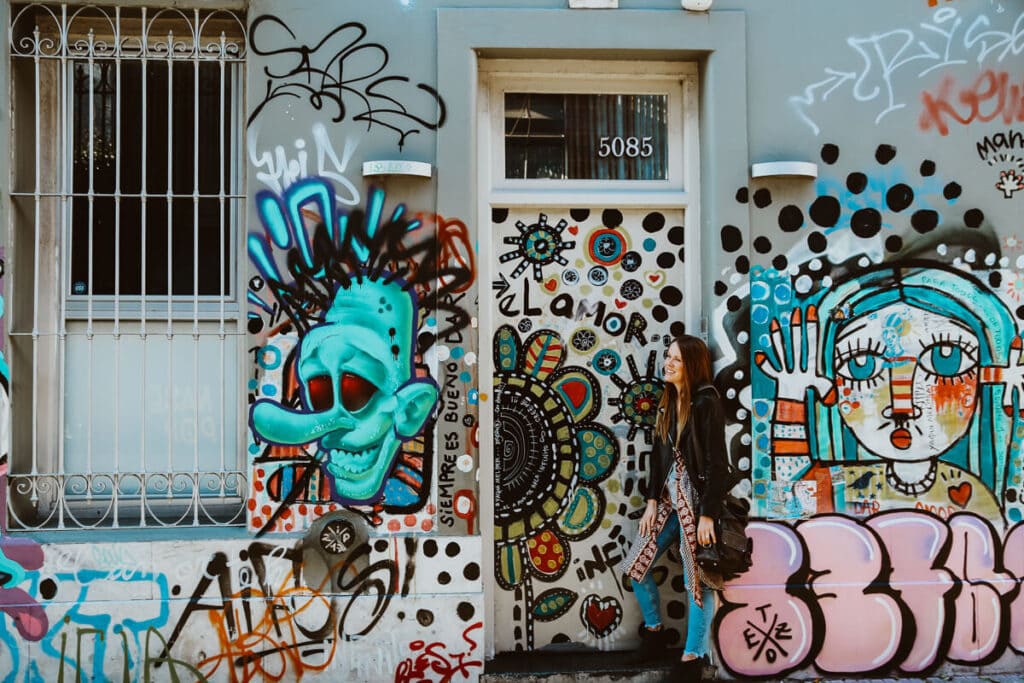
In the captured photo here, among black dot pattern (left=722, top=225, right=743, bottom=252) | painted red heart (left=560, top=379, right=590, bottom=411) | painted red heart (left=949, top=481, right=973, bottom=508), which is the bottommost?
painted red heart (left=949, top=481, right=973, bottom=508)

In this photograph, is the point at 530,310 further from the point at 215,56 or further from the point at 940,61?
the point at 940,61

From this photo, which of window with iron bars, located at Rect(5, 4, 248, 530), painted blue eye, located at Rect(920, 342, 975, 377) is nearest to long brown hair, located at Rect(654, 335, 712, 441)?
painted blue eye, located at Rect(920, 342, 975, 377)

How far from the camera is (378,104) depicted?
16.8 feet

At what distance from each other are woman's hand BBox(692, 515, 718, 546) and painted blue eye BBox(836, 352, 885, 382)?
1127mm

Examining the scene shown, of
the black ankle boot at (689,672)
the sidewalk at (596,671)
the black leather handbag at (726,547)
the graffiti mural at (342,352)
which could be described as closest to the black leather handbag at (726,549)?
the black leather handbag at (726,547)

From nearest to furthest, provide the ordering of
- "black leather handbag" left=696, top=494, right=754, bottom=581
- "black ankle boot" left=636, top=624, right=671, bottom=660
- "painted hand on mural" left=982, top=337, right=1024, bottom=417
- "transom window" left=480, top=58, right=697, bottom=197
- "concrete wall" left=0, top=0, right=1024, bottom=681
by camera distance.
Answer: "black leather handbag" left=696, top=494, right=754, bottom=581
"concrete wall" left=0, top=0, right=1024, bottom=681
"black ankle boot" left=636, top=624, right=671, bottom=660
"painted hand on mural" left=982, top=337, right=1024, bottom=417
"transom window" left=480, top=58, right=697, bottom=197

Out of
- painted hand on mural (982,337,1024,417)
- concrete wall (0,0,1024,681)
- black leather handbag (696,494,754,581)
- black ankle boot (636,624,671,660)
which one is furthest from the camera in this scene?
painted hand on mural (982,337,1024,417)

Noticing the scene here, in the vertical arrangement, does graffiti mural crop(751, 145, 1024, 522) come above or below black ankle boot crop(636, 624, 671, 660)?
above

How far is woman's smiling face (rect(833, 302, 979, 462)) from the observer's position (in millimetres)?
5270

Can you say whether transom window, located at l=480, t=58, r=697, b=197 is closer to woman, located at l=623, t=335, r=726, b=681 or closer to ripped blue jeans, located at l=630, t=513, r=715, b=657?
woman, located at l=623, t=335, r=726, b=681

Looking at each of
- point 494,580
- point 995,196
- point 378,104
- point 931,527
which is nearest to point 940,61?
point 995,196

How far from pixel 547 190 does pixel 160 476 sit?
8.53ft

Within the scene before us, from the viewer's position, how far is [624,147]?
550 centimetres

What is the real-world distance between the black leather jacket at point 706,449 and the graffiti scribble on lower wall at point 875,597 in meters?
0.43
